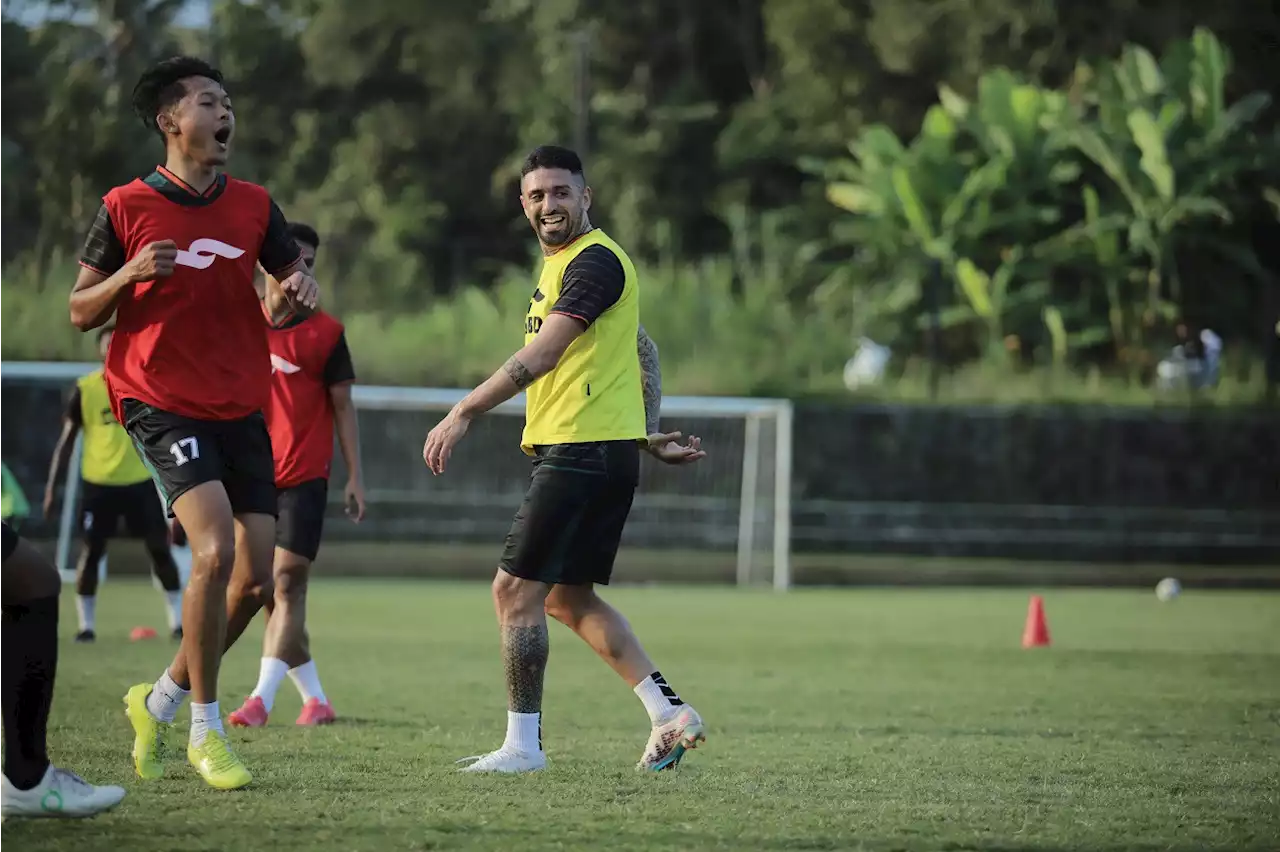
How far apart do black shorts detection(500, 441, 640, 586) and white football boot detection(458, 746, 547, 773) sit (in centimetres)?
64

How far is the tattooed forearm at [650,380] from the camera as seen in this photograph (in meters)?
7.42

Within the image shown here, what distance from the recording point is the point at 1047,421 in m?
26.5

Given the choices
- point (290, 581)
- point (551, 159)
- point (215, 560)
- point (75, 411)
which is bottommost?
point (290, 581)

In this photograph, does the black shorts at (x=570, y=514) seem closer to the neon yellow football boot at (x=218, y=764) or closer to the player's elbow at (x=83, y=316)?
the neon yellow football boot at (x=218, y=764)

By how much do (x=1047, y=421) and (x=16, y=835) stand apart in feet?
72.9

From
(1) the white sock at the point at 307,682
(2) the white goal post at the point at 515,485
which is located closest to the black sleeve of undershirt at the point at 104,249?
(1) the white sock at the point at 307,682

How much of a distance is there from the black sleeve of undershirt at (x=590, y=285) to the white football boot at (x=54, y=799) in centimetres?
230

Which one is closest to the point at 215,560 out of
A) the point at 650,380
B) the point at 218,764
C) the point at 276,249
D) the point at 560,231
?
the point at 218,764

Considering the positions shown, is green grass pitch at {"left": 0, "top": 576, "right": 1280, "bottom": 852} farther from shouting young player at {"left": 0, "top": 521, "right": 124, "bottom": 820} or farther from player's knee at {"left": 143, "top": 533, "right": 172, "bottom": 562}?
player's knee at {"left": 143, "top": 533, "right": 172, "bottom": 562}

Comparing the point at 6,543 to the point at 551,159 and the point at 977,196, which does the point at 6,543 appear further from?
the point at 977,196

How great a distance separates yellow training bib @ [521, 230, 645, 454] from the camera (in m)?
7.05

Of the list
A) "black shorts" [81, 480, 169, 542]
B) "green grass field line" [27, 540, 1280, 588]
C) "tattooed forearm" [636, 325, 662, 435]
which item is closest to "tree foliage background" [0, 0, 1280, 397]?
"green grass field line" [27, 540, 1280, 588]

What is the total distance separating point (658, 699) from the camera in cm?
721

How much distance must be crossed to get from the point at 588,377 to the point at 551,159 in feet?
2.63
